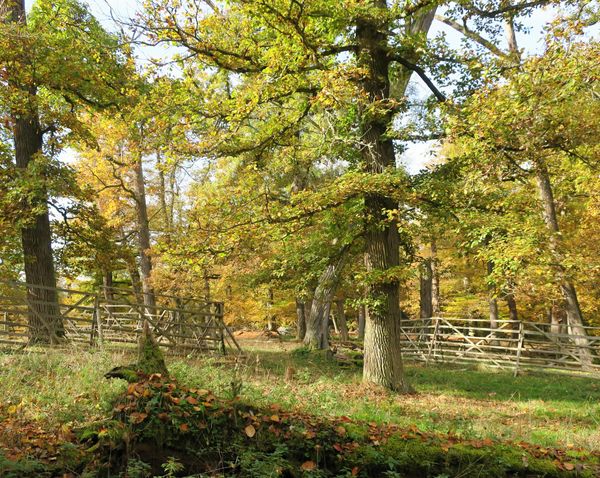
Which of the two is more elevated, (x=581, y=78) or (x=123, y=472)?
(x=581, y=78)

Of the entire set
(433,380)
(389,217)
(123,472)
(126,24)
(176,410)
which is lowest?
(433,380)

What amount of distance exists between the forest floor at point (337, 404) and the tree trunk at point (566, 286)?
1750 mm

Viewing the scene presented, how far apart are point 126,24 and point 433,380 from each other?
36.5 ft

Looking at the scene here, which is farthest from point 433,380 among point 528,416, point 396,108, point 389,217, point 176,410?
point 176,410

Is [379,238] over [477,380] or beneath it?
over

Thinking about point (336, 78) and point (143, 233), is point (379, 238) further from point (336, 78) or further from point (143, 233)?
point (143, 233)

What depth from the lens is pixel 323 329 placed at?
17.4m

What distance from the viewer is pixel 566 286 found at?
Answer: 53.4 ft

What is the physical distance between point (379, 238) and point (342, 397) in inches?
140

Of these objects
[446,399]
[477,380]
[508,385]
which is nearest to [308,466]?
[446,399]

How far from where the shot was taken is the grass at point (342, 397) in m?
5.13

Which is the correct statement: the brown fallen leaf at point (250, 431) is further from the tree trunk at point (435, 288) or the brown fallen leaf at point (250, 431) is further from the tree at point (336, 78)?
the tree trunk at point (435, 288)

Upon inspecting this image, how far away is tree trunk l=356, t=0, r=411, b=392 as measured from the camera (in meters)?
9.94

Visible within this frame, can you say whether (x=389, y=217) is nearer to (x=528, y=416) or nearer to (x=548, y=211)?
(x=528, y=416)
